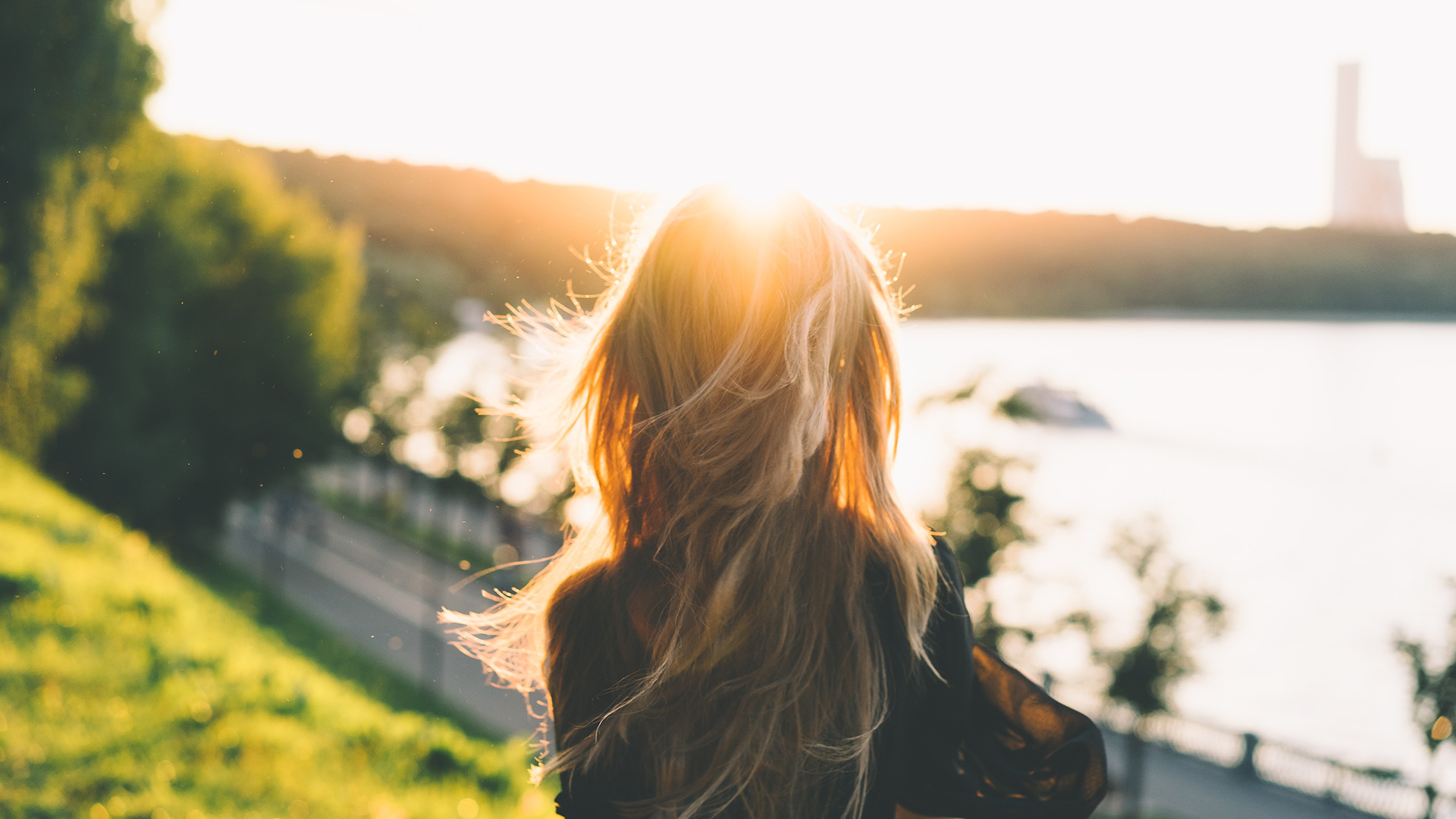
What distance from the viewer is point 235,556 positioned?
2162 cm

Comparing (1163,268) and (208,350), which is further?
(208,350)

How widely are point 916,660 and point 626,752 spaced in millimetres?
501

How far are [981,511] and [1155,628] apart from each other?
104 inches

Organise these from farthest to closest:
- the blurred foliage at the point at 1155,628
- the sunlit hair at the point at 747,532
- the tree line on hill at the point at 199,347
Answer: the tree line on hill at the point at 199,347, the blurred foliage at the point at 1155,628, the sunlit hair at the point at 747,532

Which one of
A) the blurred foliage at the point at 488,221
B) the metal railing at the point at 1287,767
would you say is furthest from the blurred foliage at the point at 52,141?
the metal railing at the point at 1287,767

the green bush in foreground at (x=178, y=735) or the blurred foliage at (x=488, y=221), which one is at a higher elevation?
the blurred foliage at (x=488, y=221)

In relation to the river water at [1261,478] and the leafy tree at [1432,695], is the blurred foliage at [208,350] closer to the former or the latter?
the river water at [1261,478]

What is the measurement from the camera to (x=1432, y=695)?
20.7ft

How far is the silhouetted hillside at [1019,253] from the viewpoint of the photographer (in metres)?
3.29

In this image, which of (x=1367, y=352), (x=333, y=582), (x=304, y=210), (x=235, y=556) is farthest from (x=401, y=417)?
(x=1367, y=352)

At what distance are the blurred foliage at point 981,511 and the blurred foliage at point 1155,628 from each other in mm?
1442

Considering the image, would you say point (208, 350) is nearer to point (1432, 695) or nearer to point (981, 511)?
point (981, 511)

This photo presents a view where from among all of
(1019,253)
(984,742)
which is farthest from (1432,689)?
(984,742)

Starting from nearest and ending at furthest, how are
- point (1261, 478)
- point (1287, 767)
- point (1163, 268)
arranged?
point (1163, 268) < point (1287, 767) < point (1261, 478)
